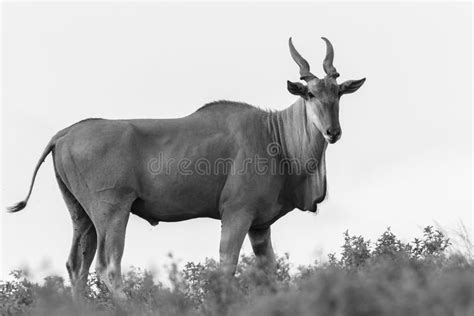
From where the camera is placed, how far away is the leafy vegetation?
6.12 meters

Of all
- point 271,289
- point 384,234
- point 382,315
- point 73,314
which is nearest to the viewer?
point 382,315

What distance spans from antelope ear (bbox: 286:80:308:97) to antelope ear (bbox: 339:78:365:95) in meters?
0.40

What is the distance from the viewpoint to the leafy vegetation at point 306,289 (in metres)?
6.12

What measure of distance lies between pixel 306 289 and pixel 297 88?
482 centimetres

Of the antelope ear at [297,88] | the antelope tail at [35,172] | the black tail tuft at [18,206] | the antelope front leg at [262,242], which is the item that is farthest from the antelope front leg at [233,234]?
the black tail tuft at [18,206]

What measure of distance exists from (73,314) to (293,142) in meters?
4.88

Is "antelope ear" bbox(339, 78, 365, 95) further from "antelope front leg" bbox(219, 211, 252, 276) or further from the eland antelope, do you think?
"antelope front leg" bbox(219, 211, 252, 276)

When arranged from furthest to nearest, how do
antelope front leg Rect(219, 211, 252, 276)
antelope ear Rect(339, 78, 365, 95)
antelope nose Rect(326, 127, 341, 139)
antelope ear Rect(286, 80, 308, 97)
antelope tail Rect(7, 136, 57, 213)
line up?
1. antelope tail Rect(7, 136, 57, 213)
2. antelope ear Rect(339, 78, 365, 95)
3. antelope ear Rect(286, 80, 308, 97)
4. antelope front leg Rect(219, 211, 252, 276)
5. antelope nose Rect(326, 127, 341, 139)

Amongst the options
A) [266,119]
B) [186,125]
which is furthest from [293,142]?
[186,125]

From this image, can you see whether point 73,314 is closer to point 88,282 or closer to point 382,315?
point 382,315

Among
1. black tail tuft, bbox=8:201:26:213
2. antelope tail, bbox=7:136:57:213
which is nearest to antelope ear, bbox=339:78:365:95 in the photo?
antelope tail, bbox=7:136:57:213

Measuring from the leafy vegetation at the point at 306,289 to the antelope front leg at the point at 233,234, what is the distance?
32 centimetres

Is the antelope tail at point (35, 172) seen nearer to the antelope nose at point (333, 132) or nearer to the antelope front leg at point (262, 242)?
the antelope front leg at point (262, 242)

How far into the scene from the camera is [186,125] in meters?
12.0
